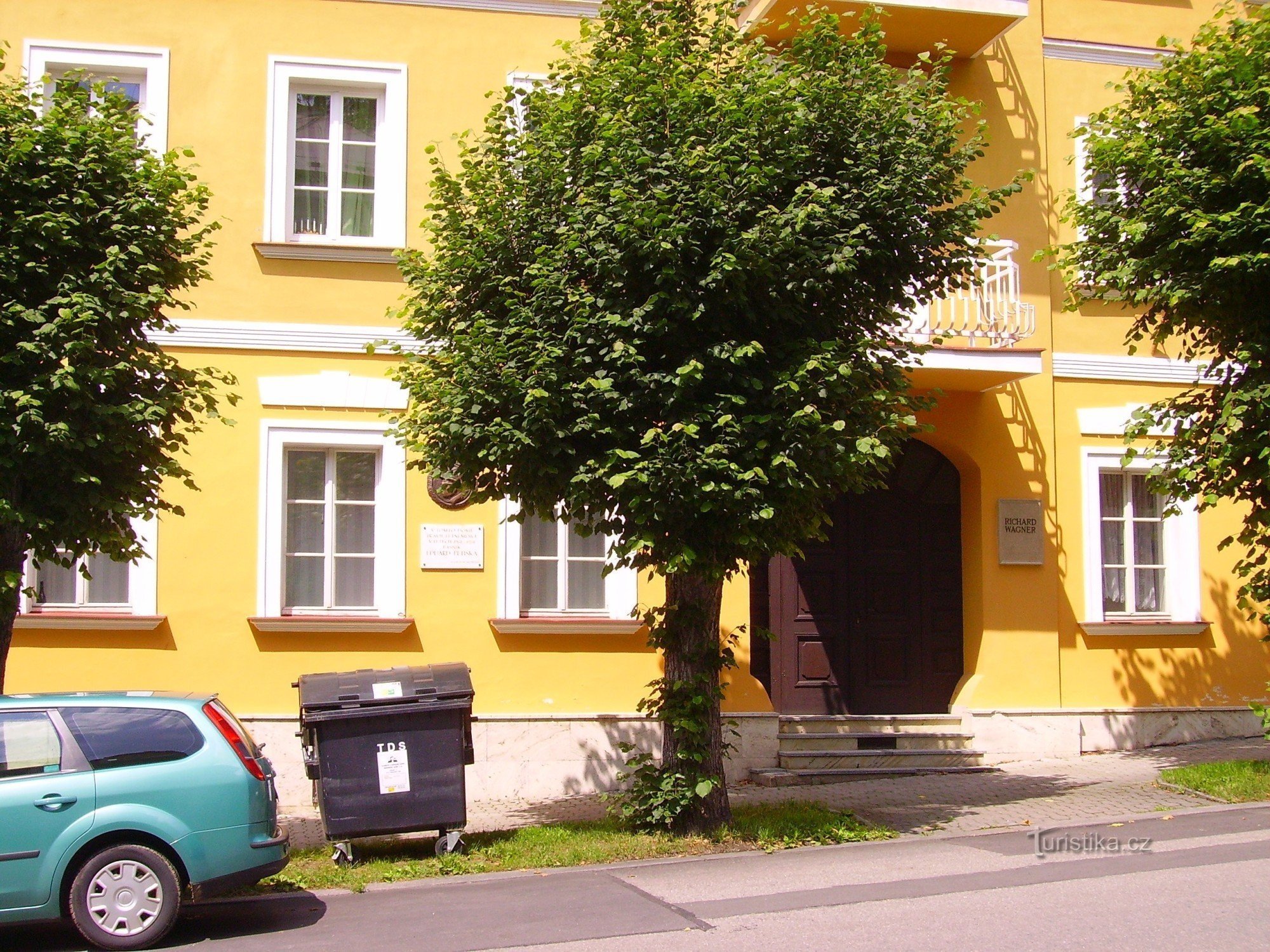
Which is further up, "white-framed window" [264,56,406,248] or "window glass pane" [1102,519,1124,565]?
"white-framed window" [264,56,406,248]

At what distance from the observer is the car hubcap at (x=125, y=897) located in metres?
6.21

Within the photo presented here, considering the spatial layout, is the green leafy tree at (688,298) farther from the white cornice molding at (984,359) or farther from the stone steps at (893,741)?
the stone steps at (893,741)

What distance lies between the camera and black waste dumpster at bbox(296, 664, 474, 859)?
792 centimetres

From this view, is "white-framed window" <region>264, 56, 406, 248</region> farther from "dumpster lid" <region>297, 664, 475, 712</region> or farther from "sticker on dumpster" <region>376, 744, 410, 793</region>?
"sticker on dumpster" <region>376, 744, 410, 793</region>

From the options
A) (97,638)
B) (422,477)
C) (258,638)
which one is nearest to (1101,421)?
(422,477)

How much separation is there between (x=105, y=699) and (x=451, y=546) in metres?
4.50

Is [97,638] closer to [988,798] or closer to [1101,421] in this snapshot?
[988,798]

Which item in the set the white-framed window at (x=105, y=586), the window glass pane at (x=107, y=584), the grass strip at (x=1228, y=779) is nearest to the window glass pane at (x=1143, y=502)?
the grass strip at (x=1228, y=779)

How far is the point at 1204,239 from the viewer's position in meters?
9.04

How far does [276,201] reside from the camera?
36.2 feet

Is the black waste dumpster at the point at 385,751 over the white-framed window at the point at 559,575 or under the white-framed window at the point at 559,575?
under

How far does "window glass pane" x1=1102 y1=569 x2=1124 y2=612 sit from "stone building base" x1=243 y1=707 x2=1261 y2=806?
3.43 feet

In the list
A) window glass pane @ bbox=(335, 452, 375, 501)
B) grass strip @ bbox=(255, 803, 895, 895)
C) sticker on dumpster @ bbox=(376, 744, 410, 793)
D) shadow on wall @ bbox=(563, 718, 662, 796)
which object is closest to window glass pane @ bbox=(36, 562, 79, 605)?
window glass pane @ bbox=(335, 452, 375, 501)

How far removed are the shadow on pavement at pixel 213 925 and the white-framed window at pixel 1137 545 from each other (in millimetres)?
8494
